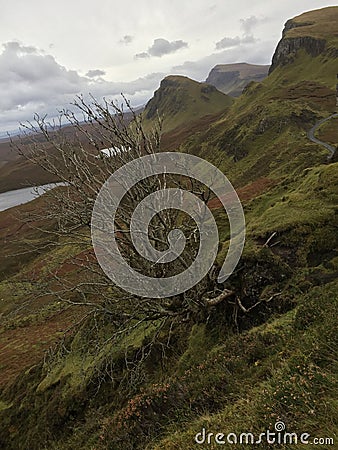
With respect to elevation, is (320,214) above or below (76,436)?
above

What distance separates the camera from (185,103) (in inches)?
7175

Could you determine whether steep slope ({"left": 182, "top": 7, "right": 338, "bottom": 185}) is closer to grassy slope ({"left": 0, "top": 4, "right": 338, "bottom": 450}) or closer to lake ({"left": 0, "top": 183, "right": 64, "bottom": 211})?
grassy slope ({"left": 0, "top": 4, "right": 338, "bottom": 450})

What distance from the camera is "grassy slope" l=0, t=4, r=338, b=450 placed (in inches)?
186

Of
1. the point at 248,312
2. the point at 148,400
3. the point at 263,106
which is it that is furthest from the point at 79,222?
the point at 263,106

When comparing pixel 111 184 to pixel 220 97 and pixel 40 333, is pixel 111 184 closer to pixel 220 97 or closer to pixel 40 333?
pixel 40 333

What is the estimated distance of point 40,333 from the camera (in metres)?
24.3

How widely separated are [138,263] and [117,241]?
0.82m
